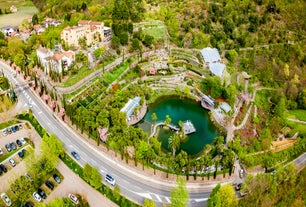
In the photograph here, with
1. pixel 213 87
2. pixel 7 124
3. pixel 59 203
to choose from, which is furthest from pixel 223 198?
pixel 7 124

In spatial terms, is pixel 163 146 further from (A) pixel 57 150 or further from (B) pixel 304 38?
(B) pixel 304 38

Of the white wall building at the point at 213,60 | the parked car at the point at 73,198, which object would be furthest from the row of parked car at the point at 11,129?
the white wall building at the point at 213,60

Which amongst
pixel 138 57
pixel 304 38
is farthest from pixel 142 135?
pixel 304 38

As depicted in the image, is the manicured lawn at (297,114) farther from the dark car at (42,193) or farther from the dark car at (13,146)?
the dark car at (13,146)

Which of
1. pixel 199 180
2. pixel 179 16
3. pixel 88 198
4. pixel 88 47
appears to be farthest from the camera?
pixel 179 16

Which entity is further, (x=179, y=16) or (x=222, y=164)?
(x=179, y=16)

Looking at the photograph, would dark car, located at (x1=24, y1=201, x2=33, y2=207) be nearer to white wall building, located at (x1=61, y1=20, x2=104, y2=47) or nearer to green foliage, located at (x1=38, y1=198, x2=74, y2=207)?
green foliage, located at (x1=38, y1=198, x2=74, y2=207)

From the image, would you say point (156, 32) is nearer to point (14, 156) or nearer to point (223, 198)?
point (14, 156)

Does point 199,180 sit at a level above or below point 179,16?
below
